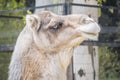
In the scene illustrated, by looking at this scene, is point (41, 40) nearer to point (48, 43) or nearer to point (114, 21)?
point (48, 43)

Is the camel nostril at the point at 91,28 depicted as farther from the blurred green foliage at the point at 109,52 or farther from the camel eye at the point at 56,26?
the blurred green foliage at the point at 109,52

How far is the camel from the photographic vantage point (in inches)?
111

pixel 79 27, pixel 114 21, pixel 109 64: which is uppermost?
pixel 79 27

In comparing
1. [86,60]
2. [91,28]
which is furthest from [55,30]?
[86,60]

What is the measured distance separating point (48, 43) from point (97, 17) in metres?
2.25

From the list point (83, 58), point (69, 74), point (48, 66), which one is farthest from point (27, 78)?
point (83, 58)

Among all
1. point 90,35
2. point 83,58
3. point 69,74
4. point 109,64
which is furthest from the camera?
point 109,64

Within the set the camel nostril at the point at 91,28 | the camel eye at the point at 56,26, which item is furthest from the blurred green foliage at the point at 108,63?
the camel nostril at the point at 91,28

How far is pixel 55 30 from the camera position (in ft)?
9.50

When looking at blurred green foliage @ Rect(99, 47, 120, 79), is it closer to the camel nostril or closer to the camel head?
the camel head

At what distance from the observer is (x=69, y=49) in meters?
2.86

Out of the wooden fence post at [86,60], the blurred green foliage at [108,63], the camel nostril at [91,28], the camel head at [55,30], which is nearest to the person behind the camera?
the camel nostril at [91,28]

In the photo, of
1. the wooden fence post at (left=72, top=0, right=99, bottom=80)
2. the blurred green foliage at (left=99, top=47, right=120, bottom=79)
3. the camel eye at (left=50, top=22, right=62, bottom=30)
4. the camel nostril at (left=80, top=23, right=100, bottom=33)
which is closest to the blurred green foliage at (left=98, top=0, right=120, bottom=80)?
the blurred green foliage at (left=99, top=47, right=120, bottom=79)

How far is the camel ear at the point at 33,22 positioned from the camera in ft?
9.32
